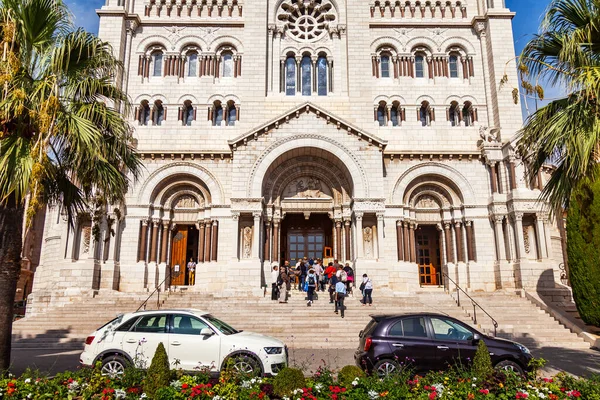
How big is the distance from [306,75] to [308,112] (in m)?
5.39

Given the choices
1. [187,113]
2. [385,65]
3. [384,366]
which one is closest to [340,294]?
[384,366]

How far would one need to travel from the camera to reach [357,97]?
95.8 feet

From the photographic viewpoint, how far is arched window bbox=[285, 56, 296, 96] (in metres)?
30.3

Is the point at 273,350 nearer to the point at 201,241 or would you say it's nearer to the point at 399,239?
the point at 399,239

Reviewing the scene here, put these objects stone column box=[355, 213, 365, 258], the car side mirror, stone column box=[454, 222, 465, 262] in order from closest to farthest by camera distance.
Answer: the car side mirror
stone column box=[355, 213, 365, 258]
stone column box=[454, 222, 465, 262]

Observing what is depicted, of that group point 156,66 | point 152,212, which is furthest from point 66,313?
point 156,66

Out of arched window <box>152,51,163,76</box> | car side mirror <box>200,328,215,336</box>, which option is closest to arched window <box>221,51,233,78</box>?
arched window <box>152,51,163,76</box>

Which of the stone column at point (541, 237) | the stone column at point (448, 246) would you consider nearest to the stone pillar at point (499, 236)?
the stone column at point (541, 237)

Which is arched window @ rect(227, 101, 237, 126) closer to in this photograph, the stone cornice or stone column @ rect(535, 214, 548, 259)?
the stone cornice

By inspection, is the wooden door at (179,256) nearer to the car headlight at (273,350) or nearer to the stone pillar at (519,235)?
the car headlight at (273,350)

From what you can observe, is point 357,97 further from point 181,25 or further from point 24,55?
point 24,55

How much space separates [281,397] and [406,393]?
211 centimetres

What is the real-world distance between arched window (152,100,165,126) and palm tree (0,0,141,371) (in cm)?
1839

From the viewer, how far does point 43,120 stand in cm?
902
